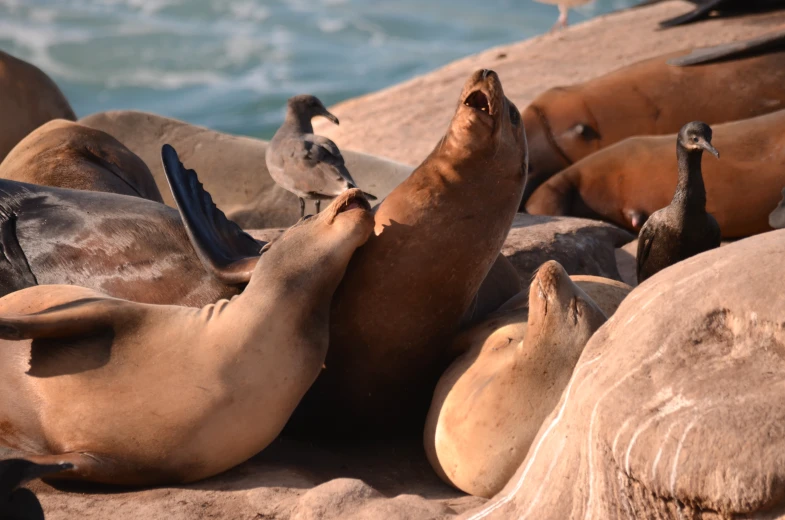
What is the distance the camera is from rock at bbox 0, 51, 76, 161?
584 centimetres

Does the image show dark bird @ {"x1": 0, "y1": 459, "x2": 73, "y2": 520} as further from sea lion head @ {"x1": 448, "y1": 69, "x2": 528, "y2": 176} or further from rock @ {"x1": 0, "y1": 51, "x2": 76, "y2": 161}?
rock @ {"x1": 0, "y1": 51, "x2": 76, "y2": 161}

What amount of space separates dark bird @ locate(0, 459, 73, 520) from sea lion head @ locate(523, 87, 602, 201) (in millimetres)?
4783

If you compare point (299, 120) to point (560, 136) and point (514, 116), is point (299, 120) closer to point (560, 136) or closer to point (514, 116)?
point (560, 136)

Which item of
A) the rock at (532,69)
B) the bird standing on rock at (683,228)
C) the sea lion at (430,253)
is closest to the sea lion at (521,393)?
the sea lion at (430,253)

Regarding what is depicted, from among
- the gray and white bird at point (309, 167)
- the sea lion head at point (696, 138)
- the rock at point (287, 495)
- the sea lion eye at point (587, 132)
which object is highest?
the sea lion eye at point (587, 132)

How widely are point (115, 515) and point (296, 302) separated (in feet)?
2.31

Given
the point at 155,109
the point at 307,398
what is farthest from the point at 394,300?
the point at 155,109

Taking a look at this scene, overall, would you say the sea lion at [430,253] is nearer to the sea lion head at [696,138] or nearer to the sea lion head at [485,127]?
the sea lion head at [485,127]

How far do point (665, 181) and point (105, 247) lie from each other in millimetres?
3302

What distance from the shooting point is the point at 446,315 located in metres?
3.14

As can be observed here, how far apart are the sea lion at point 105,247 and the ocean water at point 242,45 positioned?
45.7 ft

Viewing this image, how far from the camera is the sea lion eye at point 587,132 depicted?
6.87 m

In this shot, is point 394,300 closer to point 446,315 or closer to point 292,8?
point 446,315

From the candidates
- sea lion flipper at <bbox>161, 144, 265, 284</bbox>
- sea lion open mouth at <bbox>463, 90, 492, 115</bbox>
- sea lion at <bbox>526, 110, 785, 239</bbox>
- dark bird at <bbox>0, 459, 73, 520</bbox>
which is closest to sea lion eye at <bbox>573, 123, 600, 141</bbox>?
sea lion at <bbox>526, 110, 785, 239</bbox>
